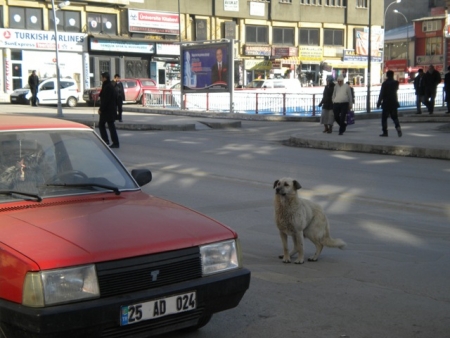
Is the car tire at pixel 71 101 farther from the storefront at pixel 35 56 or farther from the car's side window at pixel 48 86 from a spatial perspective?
the storefront at pixel 35 56

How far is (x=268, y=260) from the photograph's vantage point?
24.5 feet

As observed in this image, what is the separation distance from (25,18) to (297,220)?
4940 centimetres

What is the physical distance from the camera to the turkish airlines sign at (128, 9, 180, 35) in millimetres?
58562

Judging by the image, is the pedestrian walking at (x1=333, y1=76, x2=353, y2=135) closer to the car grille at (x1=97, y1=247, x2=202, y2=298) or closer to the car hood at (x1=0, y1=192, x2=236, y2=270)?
the car hood at (x1=0, y1=192, x2=236, y2=270)

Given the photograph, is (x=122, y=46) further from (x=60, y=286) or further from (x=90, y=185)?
(x=60, y=286)

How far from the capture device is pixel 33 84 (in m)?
41.4

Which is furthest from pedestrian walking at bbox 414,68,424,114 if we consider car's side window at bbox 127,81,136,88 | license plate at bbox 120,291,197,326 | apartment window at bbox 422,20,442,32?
apartment window at bbox 422,20,442,32

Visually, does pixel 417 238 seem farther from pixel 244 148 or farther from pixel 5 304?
pixel 244 148

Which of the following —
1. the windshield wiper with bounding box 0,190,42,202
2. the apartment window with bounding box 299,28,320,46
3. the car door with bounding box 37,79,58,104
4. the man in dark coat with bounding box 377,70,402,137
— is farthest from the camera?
the apartment window with bounding box 299,28,320,46

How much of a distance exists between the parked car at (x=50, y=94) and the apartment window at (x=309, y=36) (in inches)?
1277

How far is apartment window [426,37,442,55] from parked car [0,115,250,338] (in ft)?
275

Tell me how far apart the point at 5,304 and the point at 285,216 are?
3525 mm

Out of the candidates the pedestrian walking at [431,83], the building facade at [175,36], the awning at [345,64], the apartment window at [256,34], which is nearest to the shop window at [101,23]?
the building facade at [175,36]

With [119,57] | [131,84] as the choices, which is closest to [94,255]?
[131,84]
